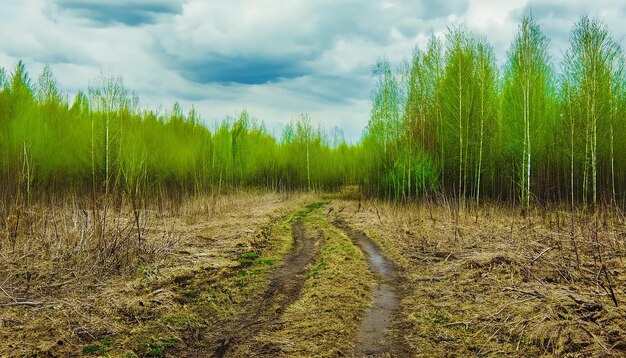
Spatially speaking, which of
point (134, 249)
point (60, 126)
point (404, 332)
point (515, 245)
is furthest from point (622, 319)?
point (60, 126)

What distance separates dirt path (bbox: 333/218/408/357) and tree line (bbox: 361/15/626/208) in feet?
25.8

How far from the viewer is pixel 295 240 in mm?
10039

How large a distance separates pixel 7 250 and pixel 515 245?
7.75 m

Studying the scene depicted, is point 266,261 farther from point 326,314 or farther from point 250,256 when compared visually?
point 326,314

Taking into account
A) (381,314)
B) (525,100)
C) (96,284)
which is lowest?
(381,314)

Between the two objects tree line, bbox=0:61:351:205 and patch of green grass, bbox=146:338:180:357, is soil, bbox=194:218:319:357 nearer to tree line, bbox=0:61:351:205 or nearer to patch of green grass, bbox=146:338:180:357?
patch of green grass, bbox=146:338:180:357

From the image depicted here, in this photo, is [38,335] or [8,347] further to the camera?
[38,335]

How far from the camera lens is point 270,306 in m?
5.24

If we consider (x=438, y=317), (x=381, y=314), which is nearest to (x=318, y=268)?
(x=381, y=314)

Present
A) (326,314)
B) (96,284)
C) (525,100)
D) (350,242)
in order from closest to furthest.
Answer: (326,314) → (96,284) → (350,242) → (525,100)

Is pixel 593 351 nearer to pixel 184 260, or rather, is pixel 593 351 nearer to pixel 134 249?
pixel 184 260

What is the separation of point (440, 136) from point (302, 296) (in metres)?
14.6

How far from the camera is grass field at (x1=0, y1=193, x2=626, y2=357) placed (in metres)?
3.98

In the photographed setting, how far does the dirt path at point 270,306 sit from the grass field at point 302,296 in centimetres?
2
